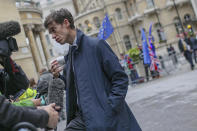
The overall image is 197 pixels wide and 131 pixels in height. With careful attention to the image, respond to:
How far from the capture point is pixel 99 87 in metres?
2.84

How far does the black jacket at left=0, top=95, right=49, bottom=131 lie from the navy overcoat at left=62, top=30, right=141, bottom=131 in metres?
0.88

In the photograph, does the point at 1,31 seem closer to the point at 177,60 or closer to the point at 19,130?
the point at 19,130

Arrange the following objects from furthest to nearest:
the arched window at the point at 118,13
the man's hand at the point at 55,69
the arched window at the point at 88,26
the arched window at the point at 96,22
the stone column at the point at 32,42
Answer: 1. the arched window at the point at 96,22
2. the arched window at the point at 118,13
3. the arched window at the point at 88,26
4. the stone column at the point at 32,42
5. the man's hand at the point at 55,69

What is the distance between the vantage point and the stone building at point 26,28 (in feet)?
68.3

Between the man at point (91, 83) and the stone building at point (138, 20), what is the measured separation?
107ft

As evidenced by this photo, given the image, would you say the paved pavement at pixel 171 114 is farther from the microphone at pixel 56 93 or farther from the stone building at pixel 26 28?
the stone building at pixel 26 28

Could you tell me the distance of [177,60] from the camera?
19.2 metres

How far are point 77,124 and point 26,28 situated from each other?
24.4 m

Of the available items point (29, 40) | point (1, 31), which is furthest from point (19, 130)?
point (29, 40)

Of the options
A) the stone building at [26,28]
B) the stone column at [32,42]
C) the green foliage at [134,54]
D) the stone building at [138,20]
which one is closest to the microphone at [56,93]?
the green foliage at [134,54]

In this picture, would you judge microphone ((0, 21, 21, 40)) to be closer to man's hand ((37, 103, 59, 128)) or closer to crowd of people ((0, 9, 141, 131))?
crowd of people ((0, 9, 141, 131))

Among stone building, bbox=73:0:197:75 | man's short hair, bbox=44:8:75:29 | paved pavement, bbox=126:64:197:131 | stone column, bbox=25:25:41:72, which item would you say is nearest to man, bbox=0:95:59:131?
man's short hair, bbox=44:8:75:29

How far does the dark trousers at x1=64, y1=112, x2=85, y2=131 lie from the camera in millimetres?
2973

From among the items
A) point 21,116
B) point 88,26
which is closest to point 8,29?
point 21,116
